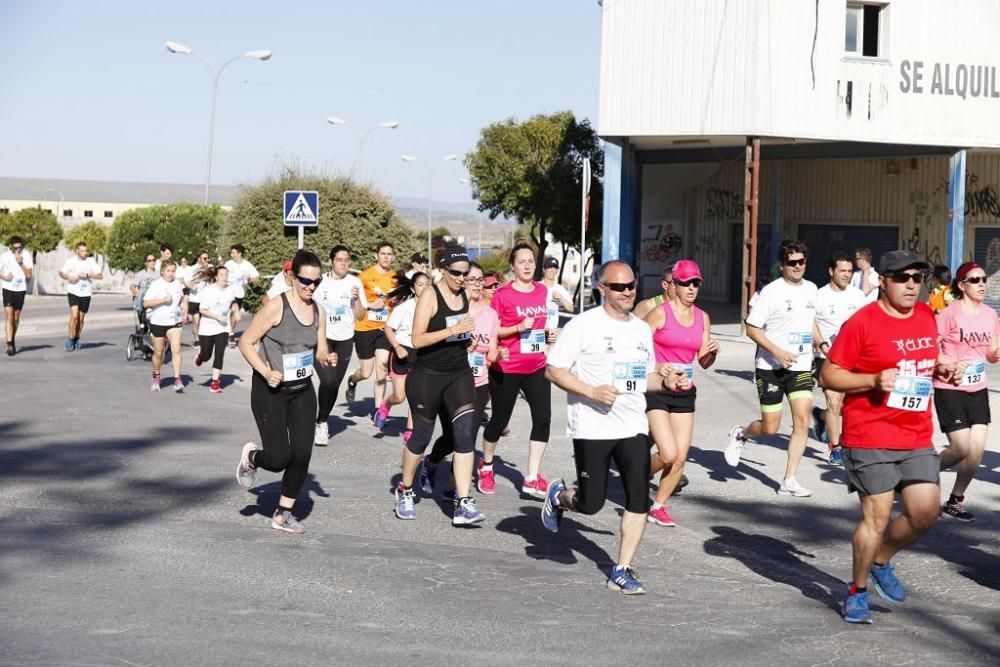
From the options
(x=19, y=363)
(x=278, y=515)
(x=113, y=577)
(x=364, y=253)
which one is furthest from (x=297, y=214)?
(x=113, y=577)

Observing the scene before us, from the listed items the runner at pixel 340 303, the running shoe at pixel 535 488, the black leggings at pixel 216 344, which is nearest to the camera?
the running shoe at pixel 535 488

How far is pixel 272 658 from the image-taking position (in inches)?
232

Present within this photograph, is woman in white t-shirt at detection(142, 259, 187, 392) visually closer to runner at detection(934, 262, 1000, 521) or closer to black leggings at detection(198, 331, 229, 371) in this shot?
black leggings at detection(198, 331, 229, 371)

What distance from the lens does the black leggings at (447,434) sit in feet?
30.6

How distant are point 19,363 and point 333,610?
49.2ft

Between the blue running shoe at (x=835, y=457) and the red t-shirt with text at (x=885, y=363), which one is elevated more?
the red t-shirt with text at (x=885, y=363)

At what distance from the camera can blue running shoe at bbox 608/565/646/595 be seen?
7141mm

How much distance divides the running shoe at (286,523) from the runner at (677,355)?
228cm

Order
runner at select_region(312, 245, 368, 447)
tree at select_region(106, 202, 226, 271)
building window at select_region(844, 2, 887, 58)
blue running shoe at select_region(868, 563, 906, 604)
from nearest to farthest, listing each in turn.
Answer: blue running shoe at select_region(868, 563, 906, 604), runner at select_region(312, 245, 368, 447), building window at select_region(844, 2, 887, 58), tree at select_region(106, 202, 226, 271)

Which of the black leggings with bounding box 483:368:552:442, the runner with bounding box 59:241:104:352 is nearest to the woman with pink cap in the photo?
the black leggings with bounding box 483:368:552:442

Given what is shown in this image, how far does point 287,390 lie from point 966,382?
4.51m

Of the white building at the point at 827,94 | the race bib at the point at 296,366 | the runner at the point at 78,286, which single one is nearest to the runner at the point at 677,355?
the race bib at the point at 296,366

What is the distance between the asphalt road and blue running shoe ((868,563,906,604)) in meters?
0.08

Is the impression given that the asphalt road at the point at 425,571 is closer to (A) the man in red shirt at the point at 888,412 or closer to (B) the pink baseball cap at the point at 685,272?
(A) the man in red shirt at the point at 888,412
